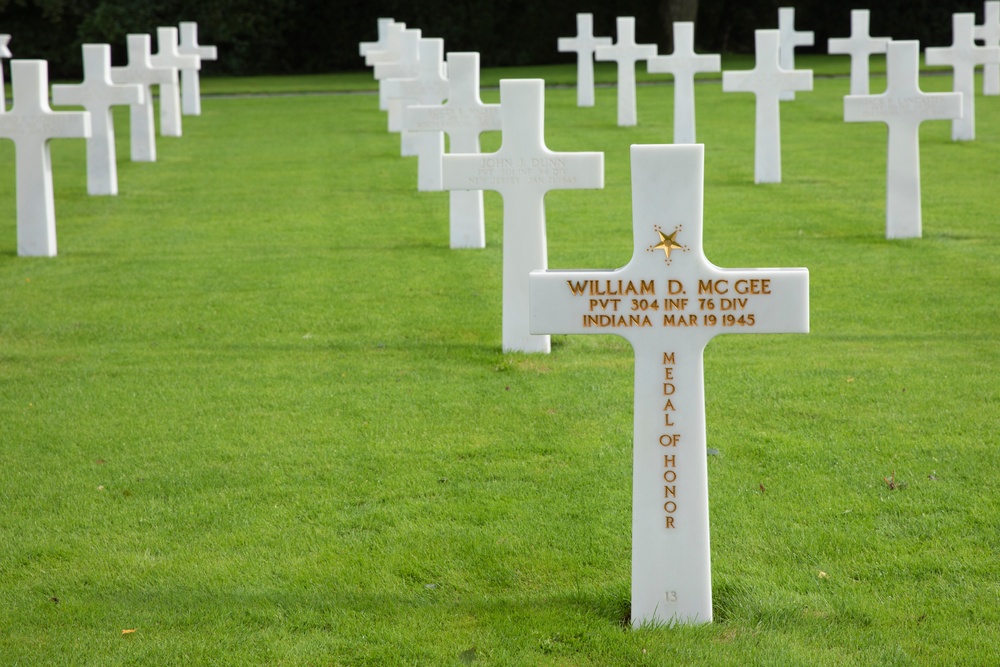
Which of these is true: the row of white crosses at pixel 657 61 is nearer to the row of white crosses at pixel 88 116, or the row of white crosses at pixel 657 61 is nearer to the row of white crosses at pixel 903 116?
the row of white crosses at pixel 903 116

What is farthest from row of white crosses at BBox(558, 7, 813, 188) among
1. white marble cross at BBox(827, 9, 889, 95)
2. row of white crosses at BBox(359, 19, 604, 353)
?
row of white crosses at BBox(359, 19, 604, 353)

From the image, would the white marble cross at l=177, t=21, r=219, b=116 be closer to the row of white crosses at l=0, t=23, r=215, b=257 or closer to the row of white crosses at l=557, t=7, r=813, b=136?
the row of white crosses at l=0, t=23, r=215, b=257

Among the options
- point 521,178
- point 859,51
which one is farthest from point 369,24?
point 521,178

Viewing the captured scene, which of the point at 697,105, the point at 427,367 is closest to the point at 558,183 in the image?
the point at 427,367

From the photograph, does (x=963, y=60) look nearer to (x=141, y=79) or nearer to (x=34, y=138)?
(x=141, y=79)

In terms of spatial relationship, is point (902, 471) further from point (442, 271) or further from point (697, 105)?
point (697, 105)

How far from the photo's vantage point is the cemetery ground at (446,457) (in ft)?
13.9

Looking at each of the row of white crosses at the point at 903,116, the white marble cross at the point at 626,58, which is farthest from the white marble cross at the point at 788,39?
the row of white crosses at the point at 903,116

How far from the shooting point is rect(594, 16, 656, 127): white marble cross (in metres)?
18.8

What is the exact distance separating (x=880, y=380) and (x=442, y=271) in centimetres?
409

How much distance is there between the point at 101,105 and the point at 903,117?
8430 millimetres

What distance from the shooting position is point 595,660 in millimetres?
3988

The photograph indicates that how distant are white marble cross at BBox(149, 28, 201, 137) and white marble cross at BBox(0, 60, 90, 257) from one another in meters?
7.86

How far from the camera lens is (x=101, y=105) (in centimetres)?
1410
